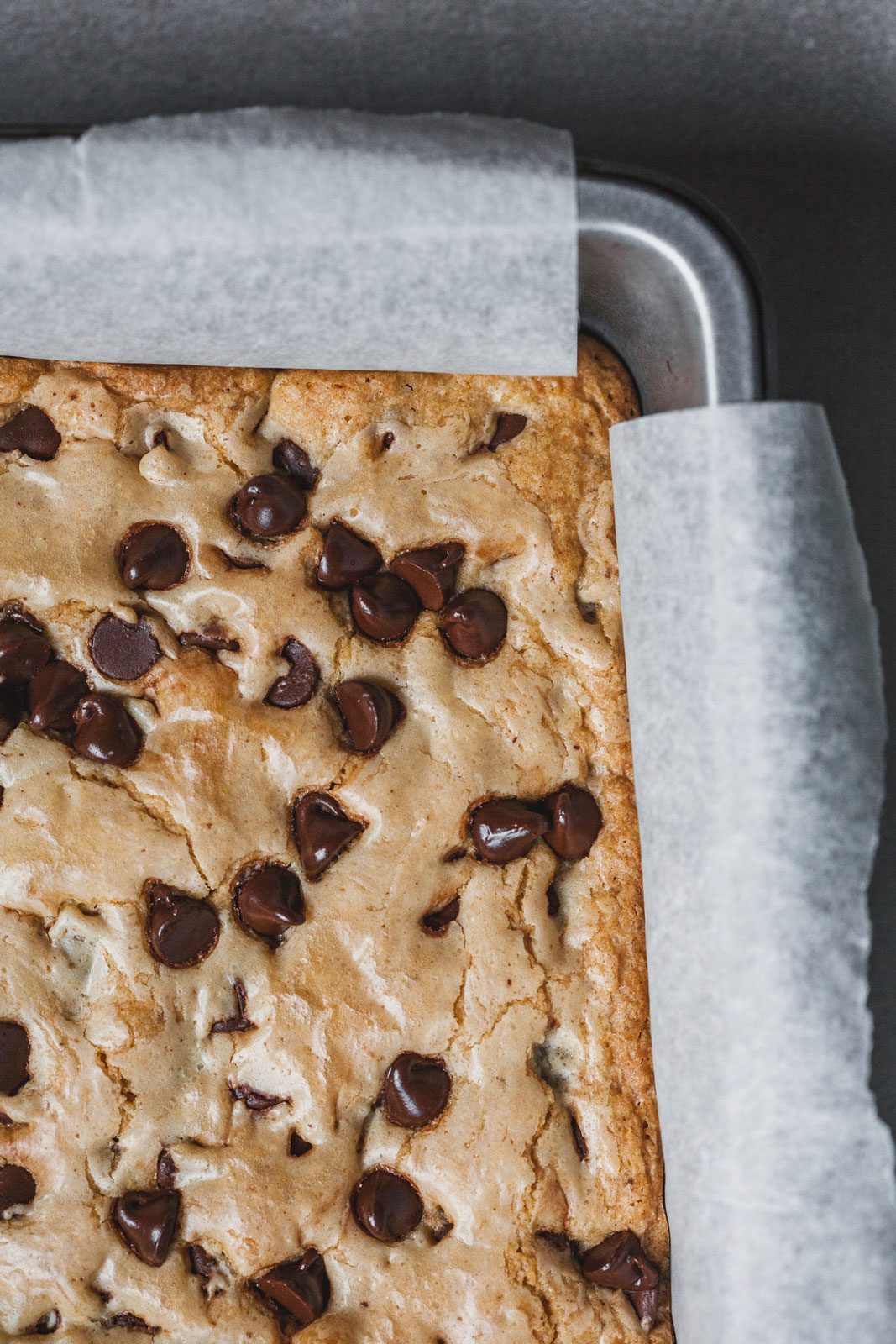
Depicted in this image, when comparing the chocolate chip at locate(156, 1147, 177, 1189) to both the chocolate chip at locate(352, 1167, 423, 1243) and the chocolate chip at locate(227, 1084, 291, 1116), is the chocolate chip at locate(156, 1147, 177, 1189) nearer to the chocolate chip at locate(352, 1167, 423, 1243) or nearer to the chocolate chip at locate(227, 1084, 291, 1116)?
the chocolate chip at locate(227, 1084, 291, 1116)

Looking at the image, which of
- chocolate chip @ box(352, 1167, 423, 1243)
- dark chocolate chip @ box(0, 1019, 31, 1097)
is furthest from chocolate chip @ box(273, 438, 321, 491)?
chocolate chip @ box(352, 1167, 423, 1243)

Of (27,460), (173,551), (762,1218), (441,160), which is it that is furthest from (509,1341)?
(441,160)

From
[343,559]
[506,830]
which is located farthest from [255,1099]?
[343,559]

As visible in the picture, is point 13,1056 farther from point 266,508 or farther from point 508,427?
point 508,427

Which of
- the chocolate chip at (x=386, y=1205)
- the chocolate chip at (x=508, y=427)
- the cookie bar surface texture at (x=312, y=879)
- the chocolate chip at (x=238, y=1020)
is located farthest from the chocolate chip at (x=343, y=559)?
the chocolate chip at (x=386, y=1205)

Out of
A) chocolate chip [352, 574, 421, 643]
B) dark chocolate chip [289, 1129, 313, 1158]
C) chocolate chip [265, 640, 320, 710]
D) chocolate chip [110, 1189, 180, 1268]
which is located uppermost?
chocolate chip [352, 574, 421, 643]

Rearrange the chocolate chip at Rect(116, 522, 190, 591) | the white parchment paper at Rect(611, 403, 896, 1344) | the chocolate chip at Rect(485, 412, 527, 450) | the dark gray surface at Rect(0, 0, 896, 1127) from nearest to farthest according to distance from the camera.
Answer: the white parchment paper at Rect(611, 403, 896, 1344)
the chocolate chip at Rect(116, 522, 190, 591)
the chocolate chip at Rect(485, 412, 527, 450)
the dark gray surface at Rect(0, 0, 896, 1127)
